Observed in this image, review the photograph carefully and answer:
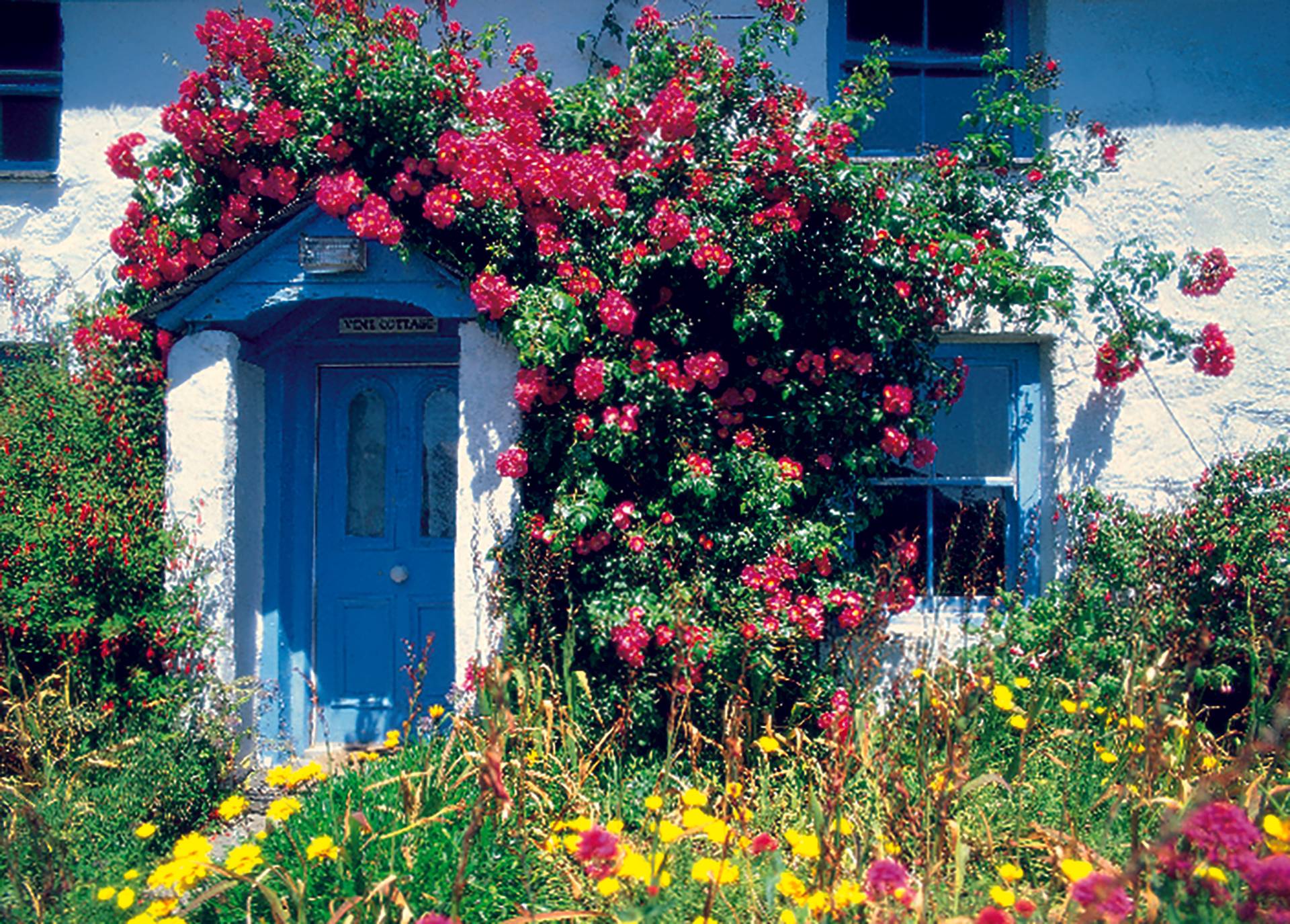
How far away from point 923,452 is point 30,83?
593cm

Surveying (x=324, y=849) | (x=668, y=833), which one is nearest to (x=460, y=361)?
(x=324, y=849)

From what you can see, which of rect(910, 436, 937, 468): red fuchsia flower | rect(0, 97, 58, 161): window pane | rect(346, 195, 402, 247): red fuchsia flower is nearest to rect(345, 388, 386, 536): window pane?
rect(346, 195, 402, 247): red fuchsia flower

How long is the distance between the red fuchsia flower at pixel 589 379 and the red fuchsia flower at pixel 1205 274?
3427 millimetres

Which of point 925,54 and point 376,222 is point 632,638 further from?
point 925,54

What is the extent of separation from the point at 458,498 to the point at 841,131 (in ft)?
8.70

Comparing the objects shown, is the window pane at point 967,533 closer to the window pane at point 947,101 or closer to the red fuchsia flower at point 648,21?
the window pane at point 947,101

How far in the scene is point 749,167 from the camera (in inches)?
176

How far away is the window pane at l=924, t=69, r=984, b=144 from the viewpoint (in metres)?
5.61

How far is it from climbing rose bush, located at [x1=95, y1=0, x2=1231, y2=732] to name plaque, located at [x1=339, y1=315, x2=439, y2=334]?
0.73 m

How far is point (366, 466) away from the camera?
539cm

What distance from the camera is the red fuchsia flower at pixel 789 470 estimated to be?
447 cm

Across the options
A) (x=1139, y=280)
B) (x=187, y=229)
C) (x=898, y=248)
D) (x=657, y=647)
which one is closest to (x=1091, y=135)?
(x=1139, y=280)

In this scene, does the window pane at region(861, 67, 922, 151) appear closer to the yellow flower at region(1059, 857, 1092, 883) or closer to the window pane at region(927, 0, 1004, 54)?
the window pane at region(927, 0, 1004, 54)

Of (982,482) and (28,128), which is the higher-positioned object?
(28,128)
